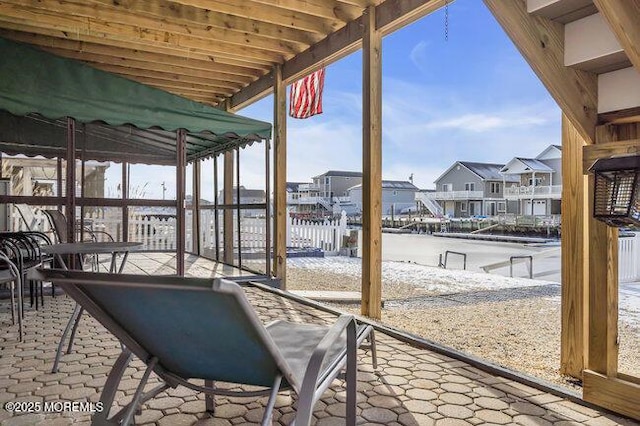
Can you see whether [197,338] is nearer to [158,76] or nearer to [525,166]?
[158,76]

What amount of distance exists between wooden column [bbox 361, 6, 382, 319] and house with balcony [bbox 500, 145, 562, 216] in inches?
1393

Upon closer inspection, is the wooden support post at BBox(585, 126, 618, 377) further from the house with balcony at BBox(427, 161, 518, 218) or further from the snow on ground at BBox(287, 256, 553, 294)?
Answer: the house with balcony at BBox(427, 161, 518, 218)

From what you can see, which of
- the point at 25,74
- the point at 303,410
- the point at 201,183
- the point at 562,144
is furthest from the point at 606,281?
the point at 201,183

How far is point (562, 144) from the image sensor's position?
262 centimetres

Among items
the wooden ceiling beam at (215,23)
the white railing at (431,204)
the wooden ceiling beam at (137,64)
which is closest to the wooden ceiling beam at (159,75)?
the wooden ceiling beam at (137,64)

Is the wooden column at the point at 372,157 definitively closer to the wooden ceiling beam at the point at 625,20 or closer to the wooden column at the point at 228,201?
the wooden ceiling beam at the point at 625,20

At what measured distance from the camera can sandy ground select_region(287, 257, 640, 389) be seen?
3.65m

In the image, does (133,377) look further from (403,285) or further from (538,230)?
(538,230)

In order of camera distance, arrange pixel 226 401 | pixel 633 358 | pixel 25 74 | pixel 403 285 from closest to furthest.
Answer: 1. pixel 226 401
2. pixel 633 358
3. pixel 25 74
4. pixel 403 285

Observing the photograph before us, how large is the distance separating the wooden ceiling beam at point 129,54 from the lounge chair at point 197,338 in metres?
4.94

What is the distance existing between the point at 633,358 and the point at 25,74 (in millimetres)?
5802

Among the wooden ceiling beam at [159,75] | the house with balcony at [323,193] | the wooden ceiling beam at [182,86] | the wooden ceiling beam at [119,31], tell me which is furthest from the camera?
the house with balcony at [323,193]

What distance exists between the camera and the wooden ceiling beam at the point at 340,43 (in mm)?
3824

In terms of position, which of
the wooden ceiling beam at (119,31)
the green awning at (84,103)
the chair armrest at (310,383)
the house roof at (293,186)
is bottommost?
the chair armrest at (310,383)
